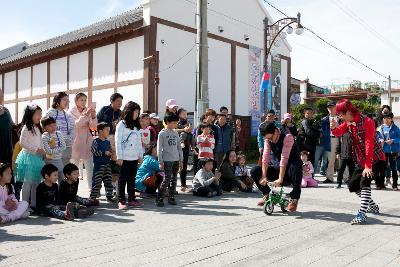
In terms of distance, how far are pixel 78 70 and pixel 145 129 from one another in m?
15.5

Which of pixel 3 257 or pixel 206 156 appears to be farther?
pixel 206 156

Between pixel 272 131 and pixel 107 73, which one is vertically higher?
pixel 107 73

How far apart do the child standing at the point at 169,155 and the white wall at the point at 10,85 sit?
78.8 feet

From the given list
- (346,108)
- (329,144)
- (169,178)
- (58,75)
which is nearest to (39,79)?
(58,75)

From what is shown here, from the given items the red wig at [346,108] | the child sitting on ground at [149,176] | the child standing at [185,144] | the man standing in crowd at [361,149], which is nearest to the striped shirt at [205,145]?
the child standing at [185,144]

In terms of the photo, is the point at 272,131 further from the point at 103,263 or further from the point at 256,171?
the point at 103,263

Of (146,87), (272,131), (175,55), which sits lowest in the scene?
(272,131)

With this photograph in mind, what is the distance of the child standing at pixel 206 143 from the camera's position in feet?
28.5

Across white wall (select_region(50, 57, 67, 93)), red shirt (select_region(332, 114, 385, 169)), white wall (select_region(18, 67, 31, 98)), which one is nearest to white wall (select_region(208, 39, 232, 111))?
white wall (select_region(50, 57, 67, 93))

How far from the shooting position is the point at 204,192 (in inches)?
322

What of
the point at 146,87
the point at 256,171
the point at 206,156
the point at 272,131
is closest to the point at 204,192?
the point at 206,156

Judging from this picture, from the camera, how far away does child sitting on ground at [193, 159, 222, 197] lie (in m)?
8.20

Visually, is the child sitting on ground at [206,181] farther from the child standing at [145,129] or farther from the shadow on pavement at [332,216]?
the shadow on pavement at [332,216]

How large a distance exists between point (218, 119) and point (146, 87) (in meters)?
10.0
